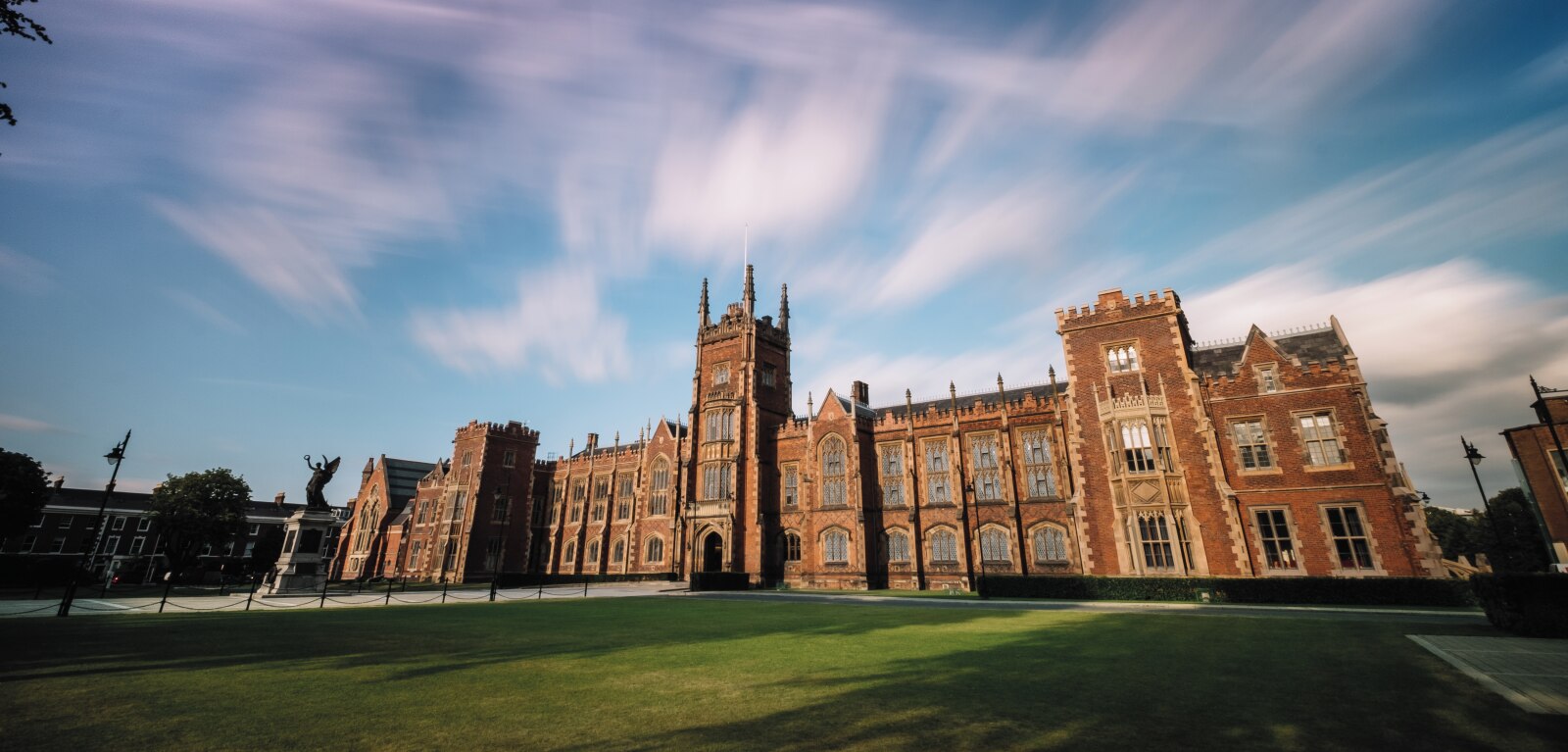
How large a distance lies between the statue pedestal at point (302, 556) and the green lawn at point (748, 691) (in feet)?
61.4

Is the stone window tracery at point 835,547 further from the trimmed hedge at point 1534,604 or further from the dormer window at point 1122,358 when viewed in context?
the trimmed hedge at point 1534,604

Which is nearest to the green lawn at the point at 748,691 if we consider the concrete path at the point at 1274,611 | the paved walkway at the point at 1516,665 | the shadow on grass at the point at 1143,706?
the shadow on grass at the point at 1143,706

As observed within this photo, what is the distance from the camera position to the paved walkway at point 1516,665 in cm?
711

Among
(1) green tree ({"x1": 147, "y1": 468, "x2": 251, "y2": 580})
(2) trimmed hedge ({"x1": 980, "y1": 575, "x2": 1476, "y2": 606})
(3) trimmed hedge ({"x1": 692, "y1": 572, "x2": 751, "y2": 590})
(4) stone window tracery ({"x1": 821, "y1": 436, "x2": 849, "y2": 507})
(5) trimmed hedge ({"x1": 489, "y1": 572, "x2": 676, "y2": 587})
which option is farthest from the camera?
(1) green tree ({"x1": 147, "y1": 468, "x2": 251, "y2": 580})

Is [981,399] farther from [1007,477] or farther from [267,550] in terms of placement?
[267,550]

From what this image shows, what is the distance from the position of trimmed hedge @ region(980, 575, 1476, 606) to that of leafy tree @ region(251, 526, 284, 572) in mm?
79762

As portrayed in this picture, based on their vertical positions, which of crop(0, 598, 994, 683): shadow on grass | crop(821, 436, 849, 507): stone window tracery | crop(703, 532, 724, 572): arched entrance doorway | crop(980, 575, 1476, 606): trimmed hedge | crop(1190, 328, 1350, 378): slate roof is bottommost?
crop(0, 598, 994, 683): shadow on grass

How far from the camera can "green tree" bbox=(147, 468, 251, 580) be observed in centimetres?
4844

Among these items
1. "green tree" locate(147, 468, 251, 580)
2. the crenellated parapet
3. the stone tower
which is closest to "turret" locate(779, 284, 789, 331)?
the stone tower

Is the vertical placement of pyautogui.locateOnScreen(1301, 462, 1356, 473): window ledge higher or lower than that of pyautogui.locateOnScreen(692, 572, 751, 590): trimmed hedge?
higher

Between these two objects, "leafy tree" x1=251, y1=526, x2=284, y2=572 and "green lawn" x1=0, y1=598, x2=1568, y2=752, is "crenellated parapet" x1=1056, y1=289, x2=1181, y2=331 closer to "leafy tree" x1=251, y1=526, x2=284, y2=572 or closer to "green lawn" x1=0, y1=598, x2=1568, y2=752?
"green lawn" x1=0, y1=598, x2=1568, y2=752

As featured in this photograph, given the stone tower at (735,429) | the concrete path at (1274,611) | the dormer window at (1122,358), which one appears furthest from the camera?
the stone tower at (735,429)

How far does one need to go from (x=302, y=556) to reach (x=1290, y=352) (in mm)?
52250

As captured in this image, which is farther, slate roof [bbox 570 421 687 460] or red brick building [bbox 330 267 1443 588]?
slate roof [bbox 570 421 687 460]
